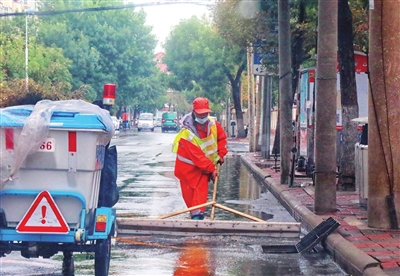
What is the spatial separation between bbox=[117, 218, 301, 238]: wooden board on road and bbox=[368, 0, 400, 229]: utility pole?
1.20 m

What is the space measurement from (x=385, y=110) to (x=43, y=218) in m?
5.05

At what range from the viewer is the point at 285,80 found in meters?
16.1

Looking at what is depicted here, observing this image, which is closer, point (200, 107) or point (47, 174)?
point (47, 174)

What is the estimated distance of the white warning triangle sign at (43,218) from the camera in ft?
18.9

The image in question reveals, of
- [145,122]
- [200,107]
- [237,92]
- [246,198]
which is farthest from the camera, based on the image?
[145,122]

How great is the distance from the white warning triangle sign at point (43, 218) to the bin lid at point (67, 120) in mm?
507

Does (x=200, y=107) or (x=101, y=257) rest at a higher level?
(x=200, y=107)

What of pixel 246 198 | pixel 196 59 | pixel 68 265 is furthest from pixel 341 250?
pixel 196 59

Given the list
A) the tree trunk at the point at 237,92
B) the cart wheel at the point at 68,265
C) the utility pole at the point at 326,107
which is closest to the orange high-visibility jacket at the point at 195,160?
the utility pole at the point at 326,107

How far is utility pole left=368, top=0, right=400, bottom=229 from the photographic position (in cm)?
938

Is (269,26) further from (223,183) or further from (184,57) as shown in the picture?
(184,57)

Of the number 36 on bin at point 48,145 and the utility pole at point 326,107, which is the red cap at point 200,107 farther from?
the number 36 on bin at point 48,145

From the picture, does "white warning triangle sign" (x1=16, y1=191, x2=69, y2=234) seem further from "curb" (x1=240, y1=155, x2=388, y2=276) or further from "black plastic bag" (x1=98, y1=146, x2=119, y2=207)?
"curb" (x1=240, y1=155, x2=388, y2=276)

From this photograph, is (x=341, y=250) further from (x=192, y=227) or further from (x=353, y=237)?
(x=192, y=227)
